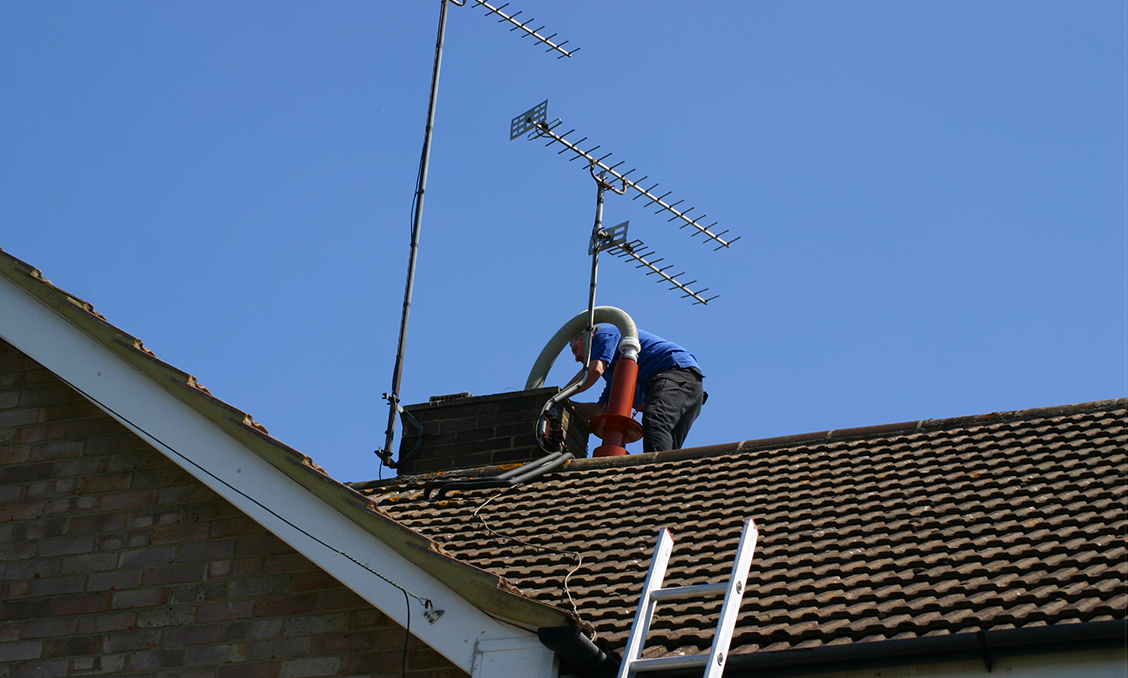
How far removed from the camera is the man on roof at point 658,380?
9523mm

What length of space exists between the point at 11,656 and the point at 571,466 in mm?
3575

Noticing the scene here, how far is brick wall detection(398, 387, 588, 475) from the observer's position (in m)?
8.77

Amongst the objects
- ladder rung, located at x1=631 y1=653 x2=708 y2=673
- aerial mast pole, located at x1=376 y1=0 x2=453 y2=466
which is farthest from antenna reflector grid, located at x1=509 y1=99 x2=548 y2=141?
ladder rung, located at x1=631 y1=653 x2=708 y2=673

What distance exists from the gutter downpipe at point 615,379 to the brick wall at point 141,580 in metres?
3.03

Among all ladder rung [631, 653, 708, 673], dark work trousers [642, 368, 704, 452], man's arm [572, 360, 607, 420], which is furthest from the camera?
man's arm [572, 360, 607, 420]

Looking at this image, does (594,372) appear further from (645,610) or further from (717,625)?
(717,625)

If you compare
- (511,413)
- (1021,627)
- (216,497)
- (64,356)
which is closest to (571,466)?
(511,413)

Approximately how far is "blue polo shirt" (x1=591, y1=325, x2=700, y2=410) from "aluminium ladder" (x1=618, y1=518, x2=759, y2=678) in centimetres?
483

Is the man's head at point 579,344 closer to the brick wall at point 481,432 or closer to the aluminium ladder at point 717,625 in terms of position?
the brick wall at point 481,432

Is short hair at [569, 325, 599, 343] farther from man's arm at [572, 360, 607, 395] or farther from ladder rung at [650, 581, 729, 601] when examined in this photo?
ladder rung at [650, 581, 729, 601]

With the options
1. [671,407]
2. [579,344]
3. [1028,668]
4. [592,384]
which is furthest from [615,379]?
[1028,668]

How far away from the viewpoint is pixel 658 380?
9.70 metres

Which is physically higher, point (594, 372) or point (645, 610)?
point (594, 372)

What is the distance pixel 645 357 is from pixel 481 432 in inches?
64.9
